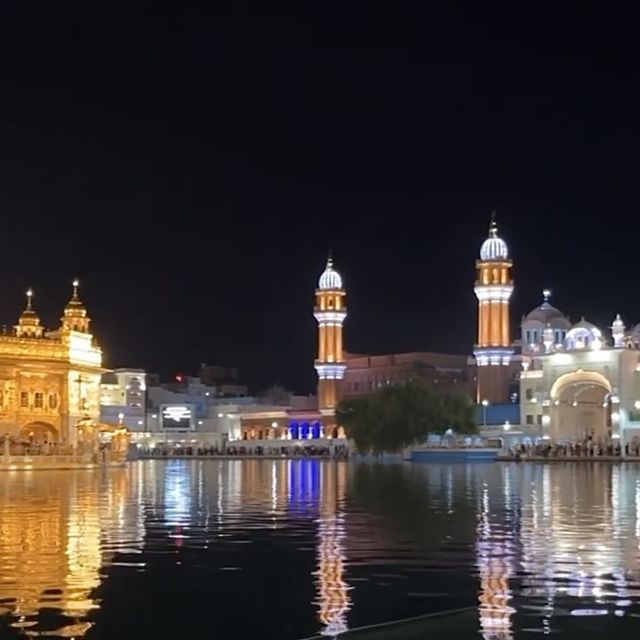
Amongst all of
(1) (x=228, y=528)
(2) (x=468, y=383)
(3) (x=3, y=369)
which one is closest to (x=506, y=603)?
(1) (x=228, y=528)

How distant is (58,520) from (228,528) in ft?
8.49

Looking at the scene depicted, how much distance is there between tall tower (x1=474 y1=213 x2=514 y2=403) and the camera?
85.3 m

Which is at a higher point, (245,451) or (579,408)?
(579,408)

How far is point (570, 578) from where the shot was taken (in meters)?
9.44

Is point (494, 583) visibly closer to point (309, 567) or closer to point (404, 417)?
point (309, 567)

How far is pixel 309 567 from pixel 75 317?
206ft

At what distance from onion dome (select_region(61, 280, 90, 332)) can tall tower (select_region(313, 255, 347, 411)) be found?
32.8 m

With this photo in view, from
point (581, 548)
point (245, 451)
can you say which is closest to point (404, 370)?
point (245, 451)

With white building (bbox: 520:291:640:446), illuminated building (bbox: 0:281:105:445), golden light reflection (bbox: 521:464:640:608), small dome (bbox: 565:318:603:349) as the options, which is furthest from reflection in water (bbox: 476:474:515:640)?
small dome (bbox: 565:318:603:349)

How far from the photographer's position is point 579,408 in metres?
75.5

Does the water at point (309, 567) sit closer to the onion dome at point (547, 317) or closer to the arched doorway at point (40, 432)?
the arched doorway at point (40, 432)

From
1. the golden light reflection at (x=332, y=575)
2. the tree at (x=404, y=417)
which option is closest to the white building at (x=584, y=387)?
the tree at (x=404, y=417)

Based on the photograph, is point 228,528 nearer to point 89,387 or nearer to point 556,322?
point 89,387

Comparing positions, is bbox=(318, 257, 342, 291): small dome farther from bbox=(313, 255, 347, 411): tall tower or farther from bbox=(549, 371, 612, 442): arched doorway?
bbox=(549, 371, 612, 442): arched doorway
